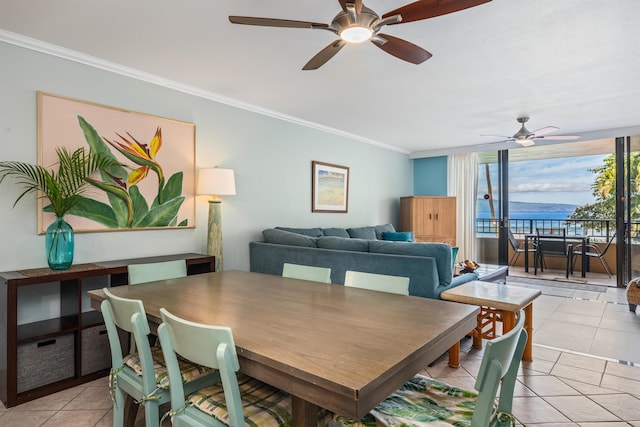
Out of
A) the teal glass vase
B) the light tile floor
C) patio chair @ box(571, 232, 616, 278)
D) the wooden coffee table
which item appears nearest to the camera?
the light tile floor

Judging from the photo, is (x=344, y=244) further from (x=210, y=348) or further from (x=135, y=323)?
(x=210, y=348)

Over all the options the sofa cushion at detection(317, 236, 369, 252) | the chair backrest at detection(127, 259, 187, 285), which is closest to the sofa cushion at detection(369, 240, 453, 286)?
the sofa cushion at detection(317, 236, 369, 252)

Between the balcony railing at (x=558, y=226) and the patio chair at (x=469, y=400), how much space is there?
20.1 ft

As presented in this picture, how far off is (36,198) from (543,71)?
4.23 metres

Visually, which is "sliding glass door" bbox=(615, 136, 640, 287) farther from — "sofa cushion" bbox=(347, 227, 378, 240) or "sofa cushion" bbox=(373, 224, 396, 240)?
"sofa cushion" bbox=(347, 227, 378, 240)

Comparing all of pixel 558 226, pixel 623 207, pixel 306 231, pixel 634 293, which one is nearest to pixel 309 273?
pixel 306 231

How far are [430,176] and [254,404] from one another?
6637 mm

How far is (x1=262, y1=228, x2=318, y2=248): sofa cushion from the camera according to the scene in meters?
3.85

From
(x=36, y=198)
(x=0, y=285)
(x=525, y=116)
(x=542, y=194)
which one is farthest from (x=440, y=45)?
(x=542, y=194)

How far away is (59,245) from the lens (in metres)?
2.57

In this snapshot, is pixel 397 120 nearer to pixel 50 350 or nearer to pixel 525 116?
pixel 525 116

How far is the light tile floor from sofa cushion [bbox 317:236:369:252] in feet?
3.83

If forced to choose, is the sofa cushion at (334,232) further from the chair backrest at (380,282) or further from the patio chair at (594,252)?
the patio chair at (594,252)

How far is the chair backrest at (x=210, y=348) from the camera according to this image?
1117 mm
